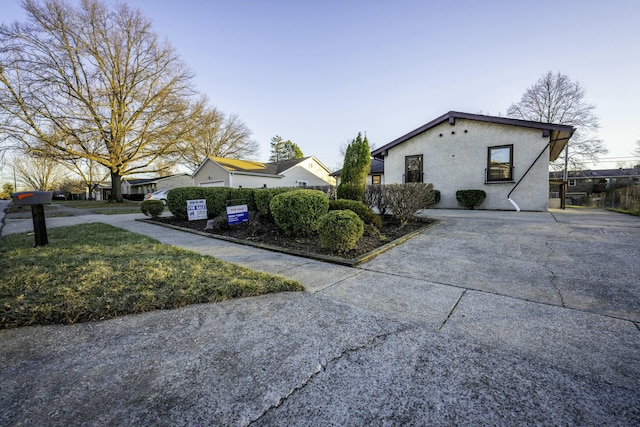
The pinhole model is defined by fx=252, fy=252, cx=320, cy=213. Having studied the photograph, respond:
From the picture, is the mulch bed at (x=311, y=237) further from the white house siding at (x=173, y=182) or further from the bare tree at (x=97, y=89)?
the white house siding at (x=173, y=182)

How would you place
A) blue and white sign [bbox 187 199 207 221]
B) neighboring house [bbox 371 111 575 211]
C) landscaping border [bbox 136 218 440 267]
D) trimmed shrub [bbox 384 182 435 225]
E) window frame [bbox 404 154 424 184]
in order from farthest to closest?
1. window frame [bbox 404 154 424 184]
2. neighboring house [bbox 371 111 575 211]
3. blue and white sign [bbox 187 199 207 221]
4. trimmed shrub [bbox 384 182 435 225]
5. landscaping border [bbox 136 218 440 267]

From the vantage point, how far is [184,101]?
21.5 meters

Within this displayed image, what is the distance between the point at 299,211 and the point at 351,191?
3.22 metres

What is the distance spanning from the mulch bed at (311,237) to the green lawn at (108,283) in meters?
1.55

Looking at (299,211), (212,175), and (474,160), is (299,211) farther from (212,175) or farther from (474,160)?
(212,175)

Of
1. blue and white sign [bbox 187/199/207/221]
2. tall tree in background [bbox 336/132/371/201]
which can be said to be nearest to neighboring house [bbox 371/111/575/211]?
tall tree in background [bbox 336/132/371/201]

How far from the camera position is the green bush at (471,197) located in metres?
11.4

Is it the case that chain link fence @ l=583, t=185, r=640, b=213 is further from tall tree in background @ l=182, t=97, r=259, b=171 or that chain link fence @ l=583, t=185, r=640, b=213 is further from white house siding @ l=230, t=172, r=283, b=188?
tall tree in background @ l=182, t=97, r=259, b=171

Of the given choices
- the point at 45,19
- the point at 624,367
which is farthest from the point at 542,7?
the point at 45,19

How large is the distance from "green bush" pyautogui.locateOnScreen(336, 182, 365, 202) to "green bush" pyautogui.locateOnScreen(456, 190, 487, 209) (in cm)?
602

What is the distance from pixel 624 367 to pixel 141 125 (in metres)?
27.0

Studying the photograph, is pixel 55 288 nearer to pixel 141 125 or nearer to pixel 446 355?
pixel 446 355

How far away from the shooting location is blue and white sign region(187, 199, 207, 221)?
8.22 meters

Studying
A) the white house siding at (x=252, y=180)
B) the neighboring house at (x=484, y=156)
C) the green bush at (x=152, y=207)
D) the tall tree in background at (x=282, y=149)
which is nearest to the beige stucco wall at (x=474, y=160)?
the neighboring house at (x=484, y=156)
